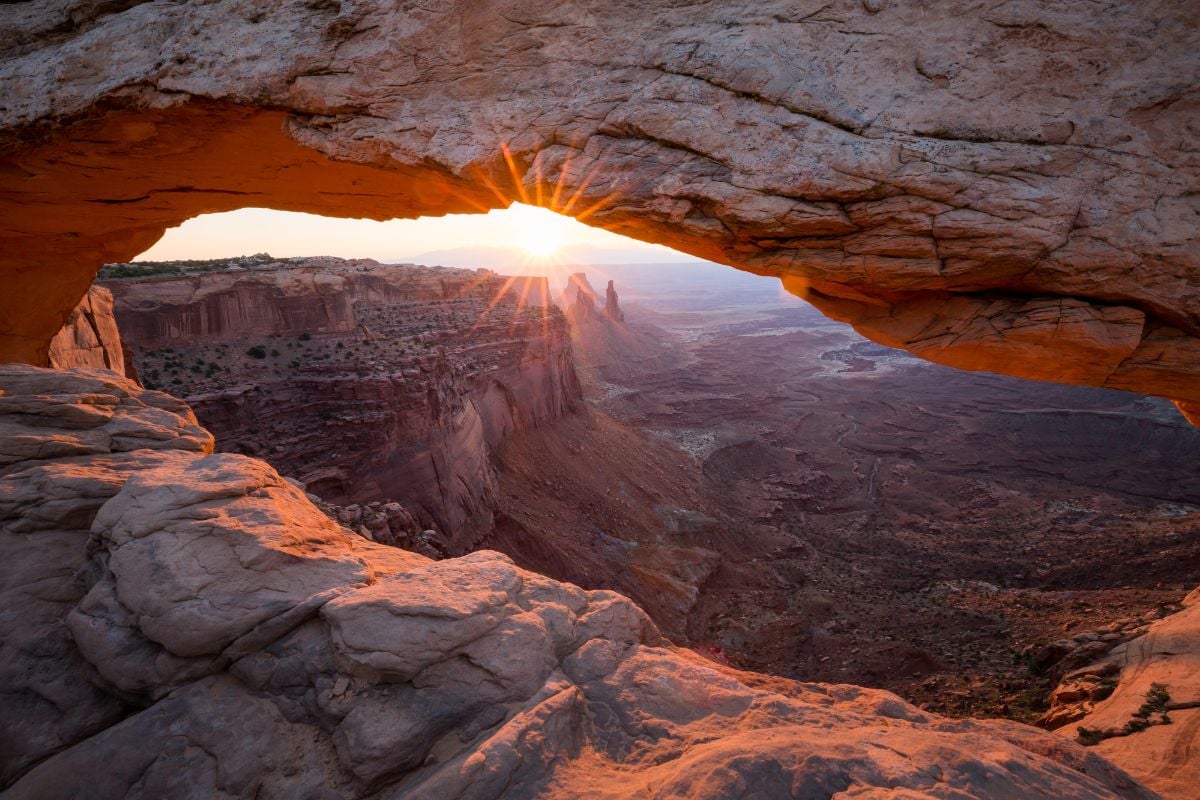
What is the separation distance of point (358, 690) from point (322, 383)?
1693 centimetres

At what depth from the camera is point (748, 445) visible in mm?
35969

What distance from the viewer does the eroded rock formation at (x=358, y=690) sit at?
3020 millimetres

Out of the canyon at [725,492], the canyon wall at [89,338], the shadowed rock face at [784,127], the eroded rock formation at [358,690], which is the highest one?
the shadowed rock face at [784,127]

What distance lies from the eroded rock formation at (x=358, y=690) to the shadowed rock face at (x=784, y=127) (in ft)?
11.7

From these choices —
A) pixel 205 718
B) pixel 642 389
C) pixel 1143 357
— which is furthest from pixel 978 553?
pixel 642 389

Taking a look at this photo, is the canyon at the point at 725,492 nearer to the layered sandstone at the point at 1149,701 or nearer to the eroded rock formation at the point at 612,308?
the layered sandstone at the point at 1149,701

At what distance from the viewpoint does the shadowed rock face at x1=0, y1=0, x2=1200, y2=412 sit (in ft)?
13.5

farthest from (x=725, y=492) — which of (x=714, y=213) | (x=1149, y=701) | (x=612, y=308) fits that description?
(x=612, y=308)

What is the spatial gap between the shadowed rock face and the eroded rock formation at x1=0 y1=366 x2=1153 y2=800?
11.7ft

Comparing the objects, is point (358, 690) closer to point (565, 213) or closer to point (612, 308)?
point (565, 213)

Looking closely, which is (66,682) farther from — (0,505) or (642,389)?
(642,389)

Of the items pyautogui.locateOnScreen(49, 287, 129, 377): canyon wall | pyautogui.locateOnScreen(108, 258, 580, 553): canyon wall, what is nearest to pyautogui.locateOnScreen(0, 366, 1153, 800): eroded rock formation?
pyautogui.locateOnScreen(49, 287, 129, 377): canyon wall

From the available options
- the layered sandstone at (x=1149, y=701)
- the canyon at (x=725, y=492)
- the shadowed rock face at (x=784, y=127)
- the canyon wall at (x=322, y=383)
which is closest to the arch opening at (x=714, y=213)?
the shadowed rock face at (x=784, y=127)

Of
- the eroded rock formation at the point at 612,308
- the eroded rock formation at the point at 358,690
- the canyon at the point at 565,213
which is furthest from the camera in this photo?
the eroded rock formation at the point at 612,308
